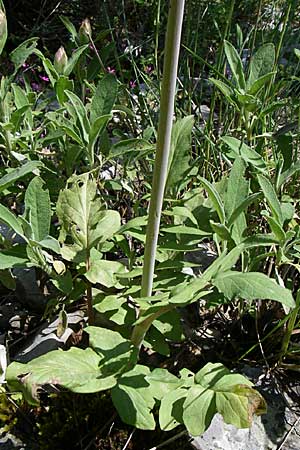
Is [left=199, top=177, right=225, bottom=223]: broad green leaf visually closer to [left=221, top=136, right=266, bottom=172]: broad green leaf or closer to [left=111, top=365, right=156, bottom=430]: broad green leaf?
[left=221, top=136, right=266, bottom=172]: broad green leaf

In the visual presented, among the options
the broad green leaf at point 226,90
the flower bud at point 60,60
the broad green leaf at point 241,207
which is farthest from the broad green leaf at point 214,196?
the flower bud at point 60,60

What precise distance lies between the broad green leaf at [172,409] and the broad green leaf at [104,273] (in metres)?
0.22

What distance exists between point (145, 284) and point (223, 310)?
380 millimetres

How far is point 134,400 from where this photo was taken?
0.87 metres

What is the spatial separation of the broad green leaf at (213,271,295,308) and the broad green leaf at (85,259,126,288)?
238 mm

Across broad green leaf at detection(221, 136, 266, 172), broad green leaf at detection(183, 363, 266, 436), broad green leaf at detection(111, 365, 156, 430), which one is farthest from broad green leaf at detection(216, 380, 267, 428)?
broad green leaf at detection(221, 136, 266, 172)

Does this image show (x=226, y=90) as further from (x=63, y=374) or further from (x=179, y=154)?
(x=63, y=374)

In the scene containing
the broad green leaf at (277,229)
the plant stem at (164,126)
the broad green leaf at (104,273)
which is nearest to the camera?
the plant stem at (164,126)

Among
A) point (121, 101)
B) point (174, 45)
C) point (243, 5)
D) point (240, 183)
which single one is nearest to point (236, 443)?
point (240, 183)

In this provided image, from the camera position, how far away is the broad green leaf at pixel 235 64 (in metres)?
1.16

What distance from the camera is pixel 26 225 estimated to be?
955 mm

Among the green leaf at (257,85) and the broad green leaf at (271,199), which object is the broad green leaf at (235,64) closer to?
the green leaf at (257,85)

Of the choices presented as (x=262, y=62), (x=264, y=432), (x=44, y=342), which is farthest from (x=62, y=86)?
(x=264, y=432)

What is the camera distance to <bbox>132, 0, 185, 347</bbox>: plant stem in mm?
686
